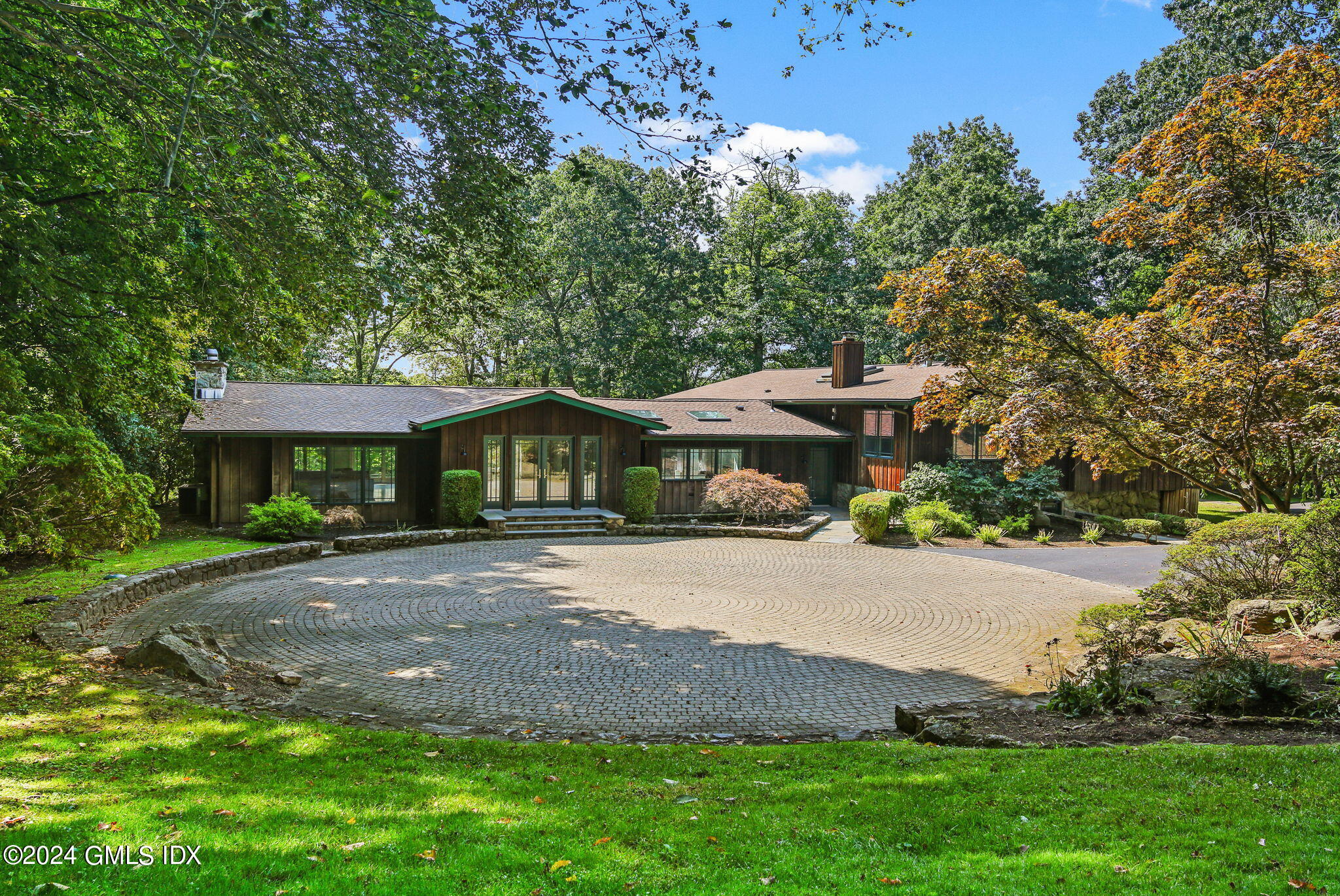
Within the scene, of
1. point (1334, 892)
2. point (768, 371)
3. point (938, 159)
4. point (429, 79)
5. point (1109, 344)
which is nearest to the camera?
point (1334, 892)

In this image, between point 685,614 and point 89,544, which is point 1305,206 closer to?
point 685,614

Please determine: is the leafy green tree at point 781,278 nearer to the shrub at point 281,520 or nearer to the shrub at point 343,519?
the shrub at point 343,519

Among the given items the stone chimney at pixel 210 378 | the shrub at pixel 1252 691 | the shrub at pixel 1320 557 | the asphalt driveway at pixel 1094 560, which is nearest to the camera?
the shrub at pixel 1252 691

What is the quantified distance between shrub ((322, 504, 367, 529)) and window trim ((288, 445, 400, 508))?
74cm

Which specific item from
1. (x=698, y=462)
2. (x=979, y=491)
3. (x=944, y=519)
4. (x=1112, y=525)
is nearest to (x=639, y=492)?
(x=698, y=462)

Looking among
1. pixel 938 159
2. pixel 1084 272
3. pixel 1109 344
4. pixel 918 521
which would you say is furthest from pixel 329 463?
pixel 938 159

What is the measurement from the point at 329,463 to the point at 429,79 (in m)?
14.0

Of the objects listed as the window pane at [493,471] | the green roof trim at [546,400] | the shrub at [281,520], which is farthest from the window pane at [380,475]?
the shrub at [281,520]

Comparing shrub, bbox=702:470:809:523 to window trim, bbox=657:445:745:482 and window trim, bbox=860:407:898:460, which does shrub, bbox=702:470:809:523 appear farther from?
window trim, bbox=860:407:898:460

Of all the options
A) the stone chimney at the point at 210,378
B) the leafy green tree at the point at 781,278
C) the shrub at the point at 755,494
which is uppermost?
the leafy green tree at the point at 781,278

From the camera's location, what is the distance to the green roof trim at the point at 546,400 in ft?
61.3

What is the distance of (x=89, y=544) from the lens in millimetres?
7691

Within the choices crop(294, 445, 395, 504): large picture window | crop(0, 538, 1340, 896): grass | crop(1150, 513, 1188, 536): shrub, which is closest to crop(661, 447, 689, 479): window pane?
crop(294, 445, 395, 504): large picture window

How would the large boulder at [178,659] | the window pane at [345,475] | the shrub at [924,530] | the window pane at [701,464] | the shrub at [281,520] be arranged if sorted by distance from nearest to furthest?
the large boulder at [178,659], the shrub at [281,520], the shrub at [924,530], the window pane at [345,475], the window pane at [701,464]
